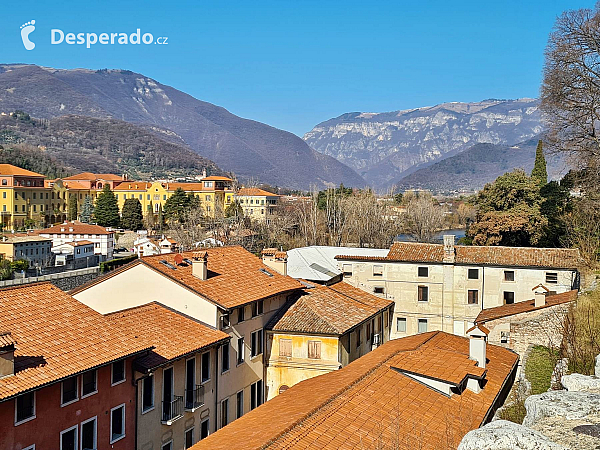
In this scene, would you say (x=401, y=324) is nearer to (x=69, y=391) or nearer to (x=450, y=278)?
(x=450, y=278)

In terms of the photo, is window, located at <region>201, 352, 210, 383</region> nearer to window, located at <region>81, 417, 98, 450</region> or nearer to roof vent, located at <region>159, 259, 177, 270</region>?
roof vent, located at <region>159, 259, 177, 270</region>

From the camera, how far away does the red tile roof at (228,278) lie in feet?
74.8

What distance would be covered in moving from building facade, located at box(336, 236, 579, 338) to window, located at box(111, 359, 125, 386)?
25951mm

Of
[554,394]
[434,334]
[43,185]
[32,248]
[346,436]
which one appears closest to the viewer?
[554,394]

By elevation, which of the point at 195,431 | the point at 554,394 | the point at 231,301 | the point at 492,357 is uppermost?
the point at 554,394

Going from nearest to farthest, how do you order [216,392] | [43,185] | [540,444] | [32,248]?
1. [540,444]
2. [216,392]
3. [32,248]
4. [43,185]

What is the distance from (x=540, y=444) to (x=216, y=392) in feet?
60.5

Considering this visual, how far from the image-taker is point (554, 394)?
6.20 meters

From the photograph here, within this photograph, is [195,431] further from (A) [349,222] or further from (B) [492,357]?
(A) [349,222]

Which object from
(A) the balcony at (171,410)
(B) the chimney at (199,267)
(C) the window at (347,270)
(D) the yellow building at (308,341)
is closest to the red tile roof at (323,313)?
(D) the yellow building at (308,341)

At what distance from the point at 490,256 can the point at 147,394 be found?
2733 centimetres

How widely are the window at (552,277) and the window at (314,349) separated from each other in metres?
18.8

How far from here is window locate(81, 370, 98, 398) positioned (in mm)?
15297

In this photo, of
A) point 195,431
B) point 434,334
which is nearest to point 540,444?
point 195,431
